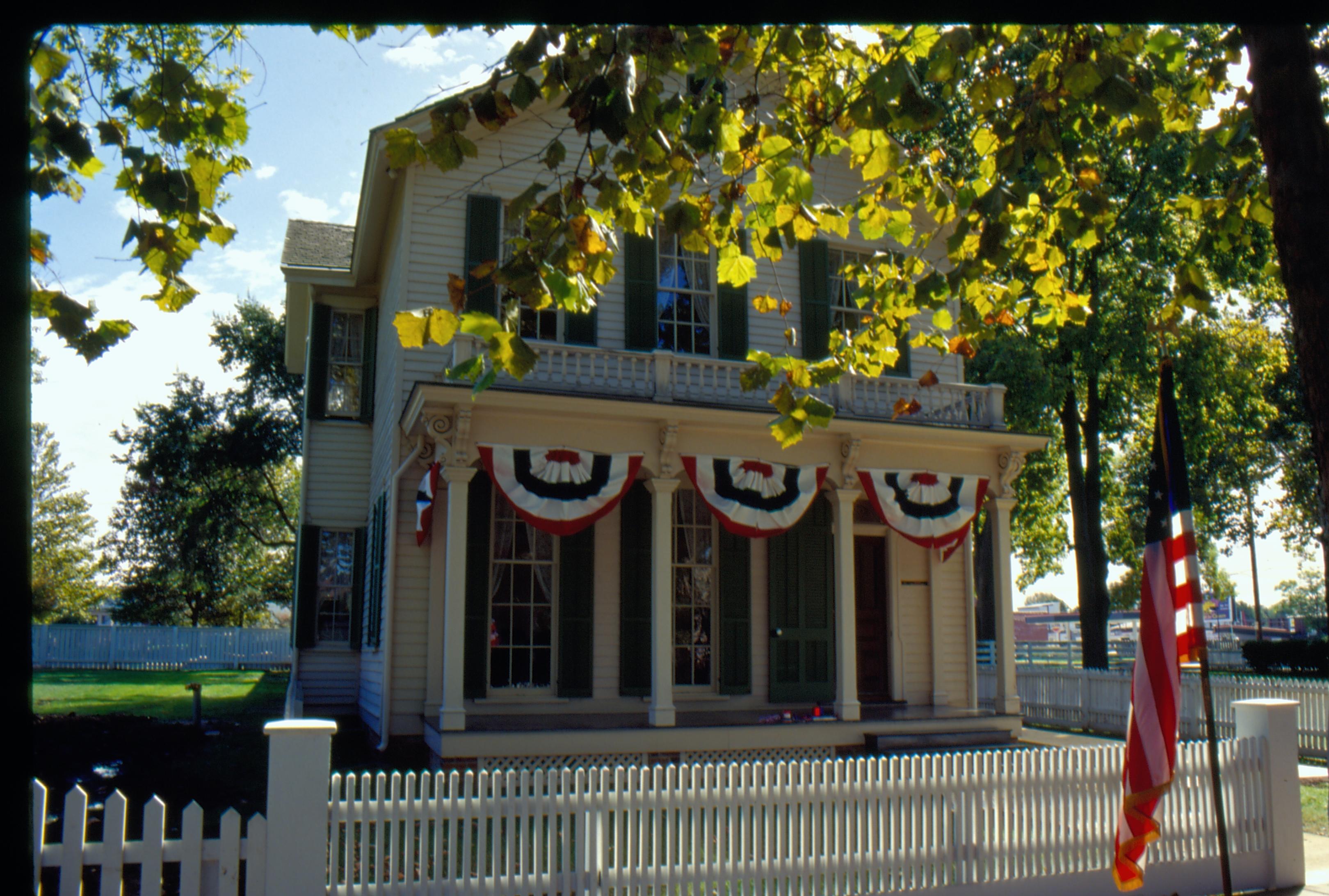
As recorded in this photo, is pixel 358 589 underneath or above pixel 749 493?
underneath

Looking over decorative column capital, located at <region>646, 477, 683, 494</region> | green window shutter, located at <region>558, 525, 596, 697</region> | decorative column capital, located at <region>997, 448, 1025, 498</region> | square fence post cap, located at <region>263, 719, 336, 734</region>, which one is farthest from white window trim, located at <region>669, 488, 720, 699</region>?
square fence post cap, located at <region>263, 719, 336, 734</region>

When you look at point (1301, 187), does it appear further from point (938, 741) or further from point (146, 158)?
point (938, 741)

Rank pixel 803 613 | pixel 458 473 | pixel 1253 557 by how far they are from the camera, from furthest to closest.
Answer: pixel 1253 557 → pixel 803 613 → pixel 458 473

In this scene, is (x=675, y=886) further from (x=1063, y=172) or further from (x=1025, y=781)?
(x=1063, y=172)

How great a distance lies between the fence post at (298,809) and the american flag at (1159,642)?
15.6 ft

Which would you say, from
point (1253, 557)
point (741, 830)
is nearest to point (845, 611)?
point (741, 830)

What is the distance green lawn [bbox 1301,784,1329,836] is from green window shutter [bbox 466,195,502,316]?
35.2 ft

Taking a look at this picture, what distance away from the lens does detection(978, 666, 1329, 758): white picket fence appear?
14.5 m

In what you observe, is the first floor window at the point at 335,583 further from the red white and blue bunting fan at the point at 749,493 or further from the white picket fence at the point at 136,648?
the white picket fence at the point at 136,648

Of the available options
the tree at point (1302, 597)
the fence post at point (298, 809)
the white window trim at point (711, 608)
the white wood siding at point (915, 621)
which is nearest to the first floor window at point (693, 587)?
the white window trim at point (711, 608)

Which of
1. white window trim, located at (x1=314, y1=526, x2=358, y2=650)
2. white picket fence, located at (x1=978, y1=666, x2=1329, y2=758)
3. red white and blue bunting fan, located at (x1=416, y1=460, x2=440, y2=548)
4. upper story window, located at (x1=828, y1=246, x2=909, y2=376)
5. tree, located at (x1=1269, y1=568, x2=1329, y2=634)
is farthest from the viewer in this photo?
tree, located at (x1=1269, y1=568, x2=1329, y2=634)

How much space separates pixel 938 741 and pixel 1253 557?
5231 centimetres

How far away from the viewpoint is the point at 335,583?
54.5 feet

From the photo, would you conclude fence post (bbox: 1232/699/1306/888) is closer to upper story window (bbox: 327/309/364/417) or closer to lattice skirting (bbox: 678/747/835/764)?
lattice skirting (bbox: 678/747/835/764)
